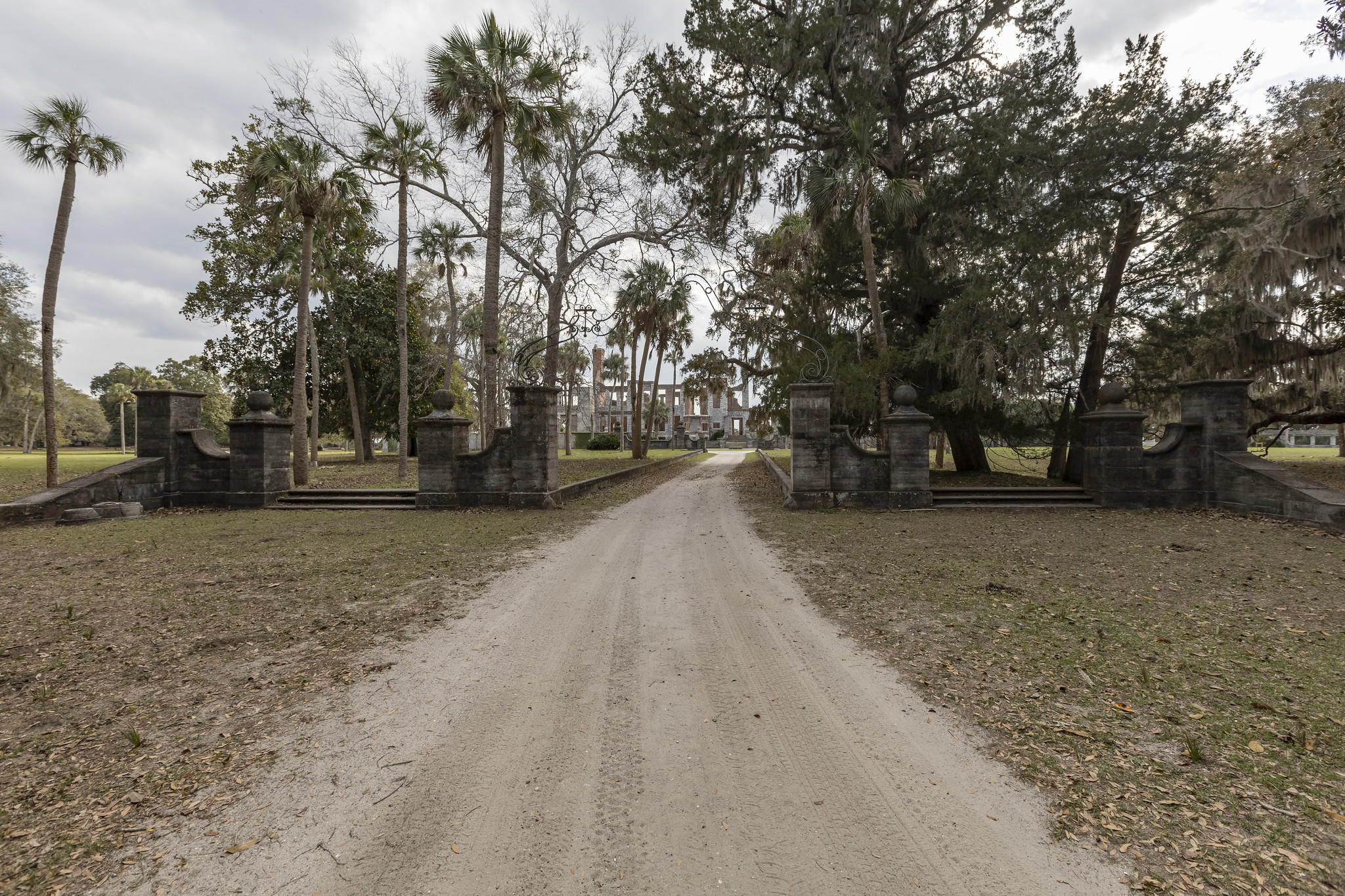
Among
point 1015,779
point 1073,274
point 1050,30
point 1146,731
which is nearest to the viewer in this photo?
point 1015,779

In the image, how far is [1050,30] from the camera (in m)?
13.5

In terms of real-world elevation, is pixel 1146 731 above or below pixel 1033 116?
below

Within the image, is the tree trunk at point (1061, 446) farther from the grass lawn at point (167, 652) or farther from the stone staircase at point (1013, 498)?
the grass lawn at point (167, 652)

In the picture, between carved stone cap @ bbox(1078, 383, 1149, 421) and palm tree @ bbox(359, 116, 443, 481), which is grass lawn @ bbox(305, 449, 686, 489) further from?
carved stone cap @ bbox(1078, 383, 1149, 421)

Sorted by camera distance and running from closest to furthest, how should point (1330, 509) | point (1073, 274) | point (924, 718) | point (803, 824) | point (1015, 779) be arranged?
1. point (803, 824)
2. point (1015, 779)
3. point (924, 718)
4. point (1330, 509)
5. point (1073, 274)

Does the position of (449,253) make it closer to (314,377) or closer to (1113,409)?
(314,377)

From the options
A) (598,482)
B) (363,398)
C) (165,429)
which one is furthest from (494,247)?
(363,398)

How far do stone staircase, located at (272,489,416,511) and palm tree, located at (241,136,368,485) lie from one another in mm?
2189

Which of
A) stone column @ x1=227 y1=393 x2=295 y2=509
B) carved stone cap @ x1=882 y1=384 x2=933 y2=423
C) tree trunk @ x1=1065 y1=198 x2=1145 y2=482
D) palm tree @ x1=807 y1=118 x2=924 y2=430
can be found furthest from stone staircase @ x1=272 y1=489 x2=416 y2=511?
tree trunk @ x1=1065 y1=198 x2=1145 y2=482

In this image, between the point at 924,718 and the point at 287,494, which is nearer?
the point at 924,718

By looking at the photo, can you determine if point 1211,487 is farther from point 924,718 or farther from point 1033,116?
point 924,718

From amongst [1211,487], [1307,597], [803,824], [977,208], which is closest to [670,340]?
[977,208]

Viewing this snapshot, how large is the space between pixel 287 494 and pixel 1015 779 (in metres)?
14.4

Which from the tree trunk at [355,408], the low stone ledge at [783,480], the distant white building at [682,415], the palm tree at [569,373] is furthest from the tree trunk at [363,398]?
the distant white building at [682,415]
